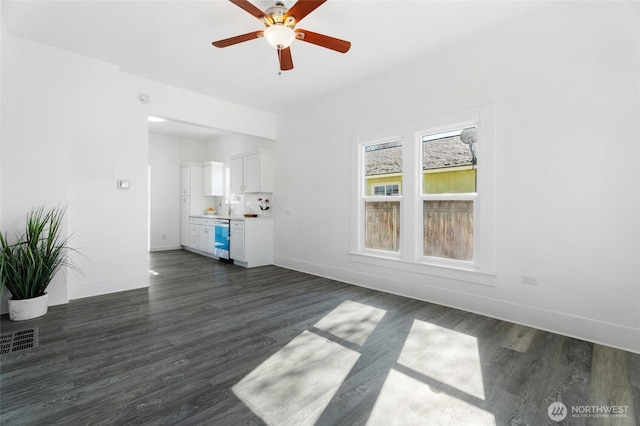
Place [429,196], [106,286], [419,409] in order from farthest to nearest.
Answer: [106,286], [429,196], [419,409]

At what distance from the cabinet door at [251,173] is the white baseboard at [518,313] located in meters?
2.69

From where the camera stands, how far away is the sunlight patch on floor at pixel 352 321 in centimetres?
264

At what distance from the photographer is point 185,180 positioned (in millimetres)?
7773

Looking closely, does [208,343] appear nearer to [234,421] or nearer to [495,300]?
[234,421]

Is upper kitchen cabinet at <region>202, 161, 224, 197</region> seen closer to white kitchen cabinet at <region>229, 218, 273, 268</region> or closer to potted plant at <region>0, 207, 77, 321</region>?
white kitchen cabinet at <region>229, 218, 273, 268</region>

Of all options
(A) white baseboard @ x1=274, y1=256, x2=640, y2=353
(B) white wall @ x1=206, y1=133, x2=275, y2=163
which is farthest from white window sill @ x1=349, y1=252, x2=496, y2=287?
(B) white wall @ x1=206, y1=133, x2=275, y2=163

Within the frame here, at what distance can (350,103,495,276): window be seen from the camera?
123 inches

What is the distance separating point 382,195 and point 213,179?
4.95 meters

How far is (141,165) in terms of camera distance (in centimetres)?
415

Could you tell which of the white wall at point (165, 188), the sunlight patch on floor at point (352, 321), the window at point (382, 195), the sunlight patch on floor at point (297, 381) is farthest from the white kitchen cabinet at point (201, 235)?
the sunlight patch on floor at point (297, 381)

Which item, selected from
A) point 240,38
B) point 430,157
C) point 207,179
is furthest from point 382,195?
point 207,179

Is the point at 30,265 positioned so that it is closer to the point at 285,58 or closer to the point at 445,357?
the point at 285,58

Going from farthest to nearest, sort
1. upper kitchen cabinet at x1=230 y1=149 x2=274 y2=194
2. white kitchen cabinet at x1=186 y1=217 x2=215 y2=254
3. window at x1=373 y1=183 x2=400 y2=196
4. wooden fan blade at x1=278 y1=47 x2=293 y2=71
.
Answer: white kitchen cabinet at x1=186 y1=217 x2=215 y2=254, upper kitchen cabinet at x1=230 y1=149 x2=274 y2=194, window at x1=373 y1=183 x2=400 y2=196, wooden fan blade at x1=278 y1=47 x2=293 y2=71

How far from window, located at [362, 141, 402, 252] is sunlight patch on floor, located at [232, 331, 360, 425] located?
2.04 m
